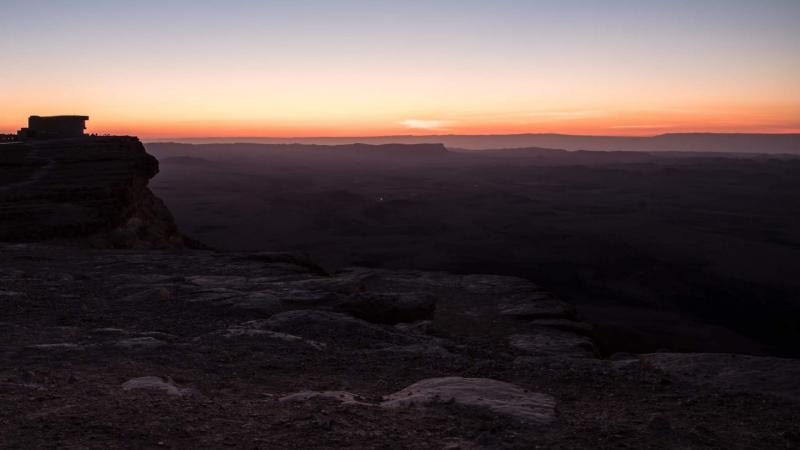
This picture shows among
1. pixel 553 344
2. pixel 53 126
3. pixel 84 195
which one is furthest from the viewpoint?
pixel 53 126

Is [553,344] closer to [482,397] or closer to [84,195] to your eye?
[482,397]

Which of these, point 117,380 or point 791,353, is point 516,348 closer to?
point 117,380

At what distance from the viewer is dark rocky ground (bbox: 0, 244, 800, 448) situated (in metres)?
5.23

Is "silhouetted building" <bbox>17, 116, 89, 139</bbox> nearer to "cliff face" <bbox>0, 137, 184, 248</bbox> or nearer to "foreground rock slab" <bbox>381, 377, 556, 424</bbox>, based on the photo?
"cliff face" <bbox>0, 137, 184, 248</bbox>

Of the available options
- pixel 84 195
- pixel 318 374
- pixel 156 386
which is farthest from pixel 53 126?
pixel 156 386

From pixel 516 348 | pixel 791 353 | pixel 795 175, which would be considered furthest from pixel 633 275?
pixel 795 175

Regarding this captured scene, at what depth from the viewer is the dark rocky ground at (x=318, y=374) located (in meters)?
5.23

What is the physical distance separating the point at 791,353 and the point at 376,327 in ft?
58.3

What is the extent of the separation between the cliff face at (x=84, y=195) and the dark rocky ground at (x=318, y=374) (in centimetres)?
576

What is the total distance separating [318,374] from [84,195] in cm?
1640

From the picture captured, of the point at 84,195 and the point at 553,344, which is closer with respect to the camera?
the point at 553,344

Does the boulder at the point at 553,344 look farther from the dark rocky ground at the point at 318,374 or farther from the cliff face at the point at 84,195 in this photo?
the cliff face at the point at 84,195

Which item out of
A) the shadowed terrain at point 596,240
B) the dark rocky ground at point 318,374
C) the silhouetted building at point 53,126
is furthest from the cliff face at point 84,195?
the shadowed terrain at point 596,240

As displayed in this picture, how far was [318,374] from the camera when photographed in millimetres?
7520
